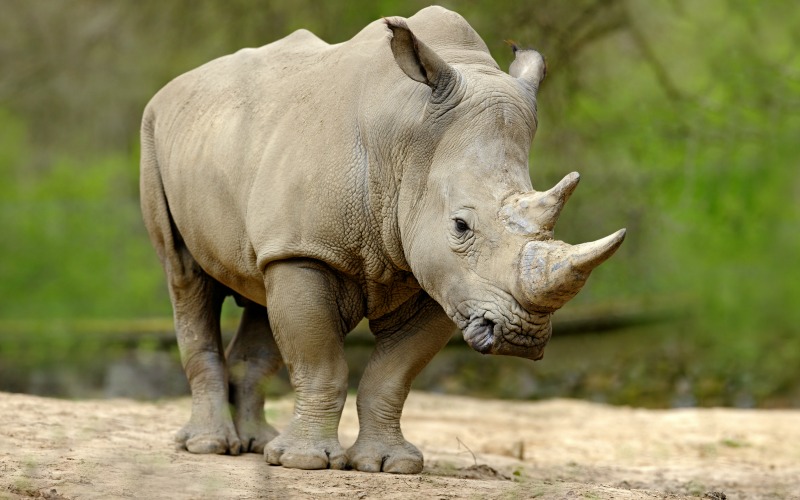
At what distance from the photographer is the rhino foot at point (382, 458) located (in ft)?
20.2

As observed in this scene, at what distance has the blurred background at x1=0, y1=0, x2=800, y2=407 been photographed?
1353cm

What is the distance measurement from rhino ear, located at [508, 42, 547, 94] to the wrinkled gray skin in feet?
0.04

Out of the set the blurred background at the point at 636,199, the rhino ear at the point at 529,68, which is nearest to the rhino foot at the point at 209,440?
the rhino ear at the point at 529,68

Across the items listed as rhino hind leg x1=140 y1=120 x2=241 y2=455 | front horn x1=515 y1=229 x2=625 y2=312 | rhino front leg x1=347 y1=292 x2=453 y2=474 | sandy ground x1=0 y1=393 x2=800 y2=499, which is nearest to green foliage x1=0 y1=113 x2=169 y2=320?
sandy ground x1=0 y1=393 x2=800 y2=499

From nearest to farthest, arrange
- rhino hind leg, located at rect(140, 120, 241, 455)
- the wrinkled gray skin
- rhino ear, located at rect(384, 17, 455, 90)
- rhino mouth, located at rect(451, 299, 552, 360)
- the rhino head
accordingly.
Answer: the rhino head → rhino mouth, located at rect(451, 299, 552, 360) → the wrinkled gray skin → rhino ear, located at rect(384, 17, 455, 90) → rhino hind leg, located at rect(140, 120, 241, 455)

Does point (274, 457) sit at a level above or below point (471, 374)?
above

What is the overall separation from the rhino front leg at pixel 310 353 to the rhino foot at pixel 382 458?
3.5 inches

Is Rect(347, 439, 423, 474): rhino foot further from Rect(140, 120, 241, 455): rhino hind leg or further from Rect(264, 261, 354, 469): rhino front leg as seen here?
→ Rect(140, 120, 241, 455): rhino hind leg

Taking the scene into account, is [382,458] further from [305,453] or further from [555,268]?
[555,268]

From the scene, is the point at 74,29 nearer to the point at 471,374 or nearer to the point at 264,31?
the point at 264,31

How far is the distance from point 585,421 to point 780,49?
19.1 feet

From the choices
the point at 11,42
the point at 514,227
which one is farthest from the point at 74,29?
the point at 514,227

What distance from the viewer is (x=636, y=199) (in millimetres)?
15203

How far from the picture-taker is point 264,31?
13594 mm
